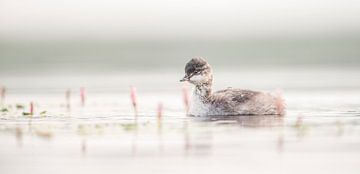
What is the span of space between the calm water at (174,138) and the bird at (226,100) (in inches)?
15.9

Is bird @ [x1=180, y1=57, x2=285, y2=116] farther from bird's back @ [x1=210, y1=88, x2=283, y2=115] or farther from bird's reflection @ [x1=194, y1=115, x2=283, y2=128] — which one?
bird's reflection @ [x1=194, y1=115, x2=283, y2=128]

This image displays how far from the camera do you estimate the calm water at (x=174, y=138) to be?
16969 mm

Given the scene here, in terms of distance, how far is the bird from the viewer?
82.0 feet

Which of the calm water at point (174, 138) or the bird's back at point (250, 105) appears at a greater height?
the bird's back at point (250, 105)

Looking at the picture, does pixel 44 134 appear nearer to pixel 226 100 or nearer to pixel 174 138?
pixel 174 138

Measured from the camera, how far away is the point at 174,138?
65.9ft

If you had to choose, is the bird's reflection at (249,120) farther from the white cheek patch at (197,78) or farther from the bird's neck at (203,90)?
the white cheek patch at (197,78)

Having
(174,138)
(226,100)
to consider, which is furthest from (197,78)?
(174,138)

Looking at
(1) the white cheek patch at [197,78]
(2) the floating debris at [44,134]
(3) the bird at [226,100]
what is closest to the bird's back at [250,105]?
(3) the bird at [226,100]

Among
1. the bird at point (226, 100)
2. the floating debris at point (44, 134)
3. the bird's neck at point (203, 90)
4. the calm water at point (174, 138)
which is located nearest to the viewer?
the calm water at point (174, 138)

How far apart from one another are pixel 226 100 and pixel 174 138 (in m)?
5.29

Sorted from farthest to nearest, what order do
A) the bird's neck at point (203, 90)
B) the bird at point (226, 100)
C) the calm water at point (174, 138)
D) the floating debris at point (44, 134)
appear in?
the bird's neck at point (203, 90)
the bird at point (226, 100)
the floating debris at point (44, 134)
the calm water at point (174, 138)

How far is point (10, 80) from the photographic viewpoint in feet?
147

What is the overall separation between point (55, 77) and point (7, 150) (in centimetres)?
2783
